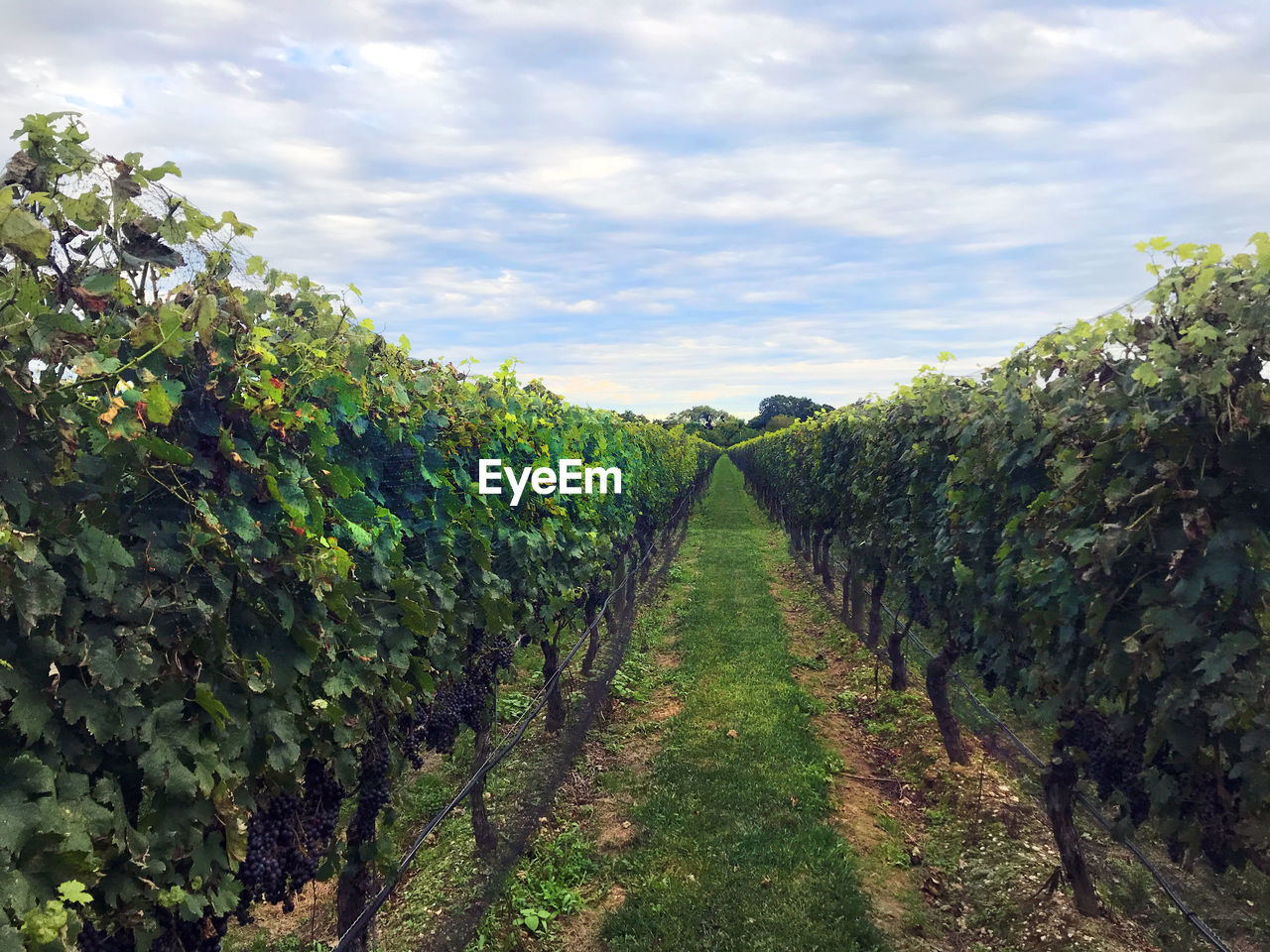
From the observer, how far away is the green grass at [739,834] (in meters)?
5.16

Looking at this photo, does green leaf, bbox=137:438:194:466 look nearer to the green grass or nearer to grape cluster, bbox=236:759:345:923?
grape cluster, bbox=236:759:345:923

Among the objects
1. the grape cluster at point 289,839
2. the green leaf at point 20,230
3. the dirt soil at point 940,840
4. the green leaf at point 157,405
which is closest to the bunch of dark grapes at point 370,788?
the grape cluster at point 289,839

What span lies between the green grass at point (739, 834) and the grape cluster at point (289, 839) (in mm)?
2626

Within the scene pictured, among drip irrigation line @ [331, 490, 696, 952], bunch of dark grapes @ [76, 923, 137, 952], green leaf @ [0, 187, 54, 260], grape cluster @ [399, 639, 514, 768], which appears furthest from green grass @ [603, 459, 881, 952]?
green leaf @ [0, 187, 54, 260]

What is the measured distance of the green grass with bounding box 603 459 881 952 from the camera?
5160 mm

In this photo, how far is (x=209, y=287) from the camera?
114 inches

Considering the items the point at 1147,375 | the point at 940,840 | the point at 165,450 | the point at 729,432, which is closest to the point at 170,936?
the point at 165,450

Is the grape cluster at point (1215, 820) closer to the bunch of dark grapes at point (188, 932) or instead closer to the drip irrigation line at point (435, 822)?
the drip irrigation line at point (435, 822)

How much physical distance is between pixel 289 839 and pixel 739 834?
4.24m

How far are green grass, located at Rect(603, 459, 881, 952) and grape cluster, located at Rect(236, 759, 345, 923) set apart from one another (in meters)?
2.63

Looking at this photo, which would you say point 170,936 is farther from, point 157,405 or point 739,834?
point 739,834

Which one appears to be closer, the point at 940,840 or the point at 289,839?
the point at 289,839

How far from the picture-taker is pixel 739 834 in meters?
6.30

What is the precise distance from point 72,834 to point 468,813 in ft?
17.4
